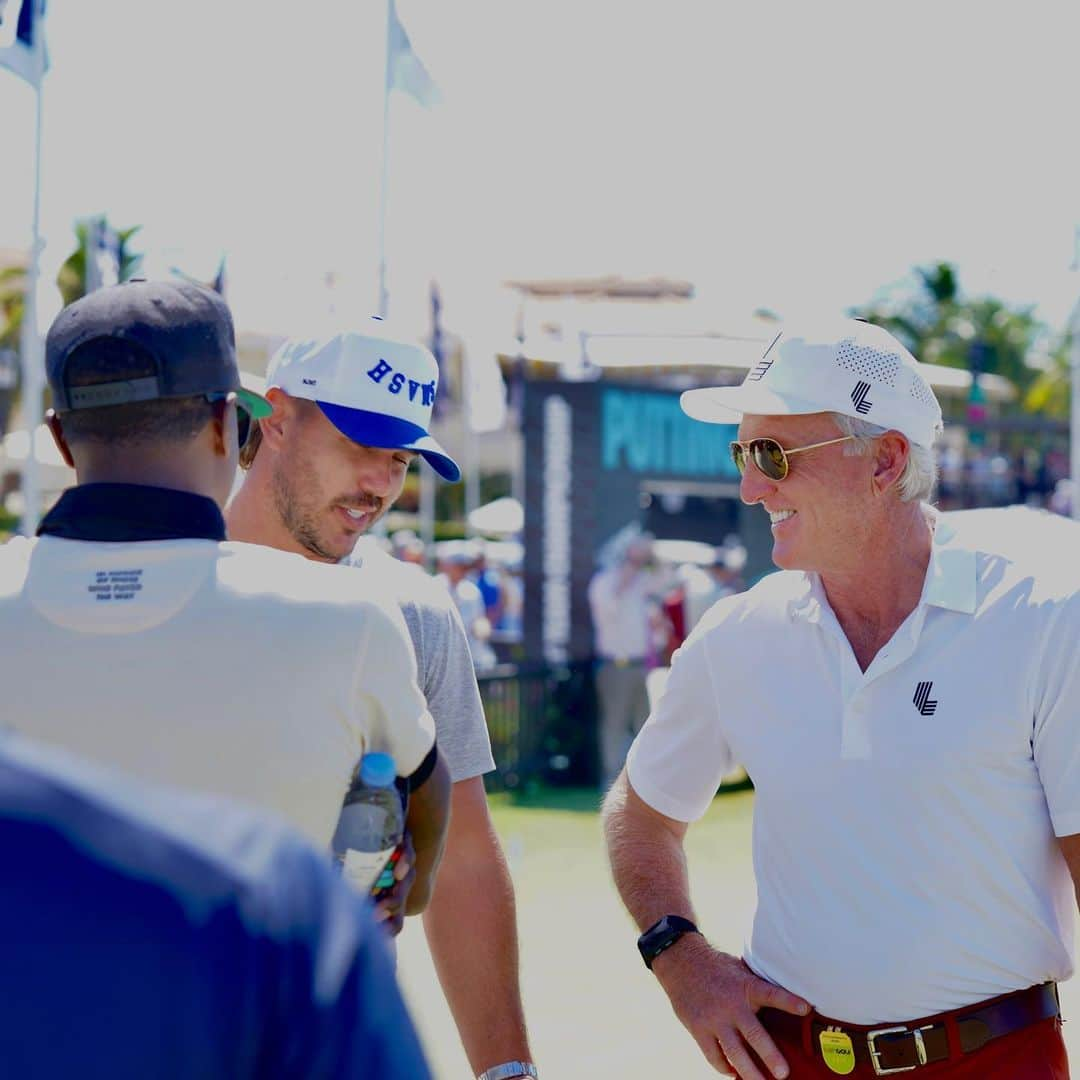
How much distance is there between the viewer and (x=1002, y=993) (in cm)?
290

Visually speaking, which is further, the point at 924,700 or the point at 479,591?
the point at 479,591

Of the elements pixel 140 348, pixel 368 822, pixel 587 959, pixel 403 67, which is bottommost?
pixel 587 959

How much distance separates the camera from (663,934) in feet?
10.7

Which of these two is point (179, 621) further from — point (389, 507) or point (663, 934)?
point (663, 934)

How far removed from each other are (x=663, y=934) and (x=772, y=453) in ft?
3.19

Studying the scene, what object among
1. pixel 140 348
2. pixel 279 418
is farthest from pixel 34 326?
pixel 140 348

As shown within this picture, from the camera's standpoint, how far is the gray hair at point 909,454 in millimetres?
3217

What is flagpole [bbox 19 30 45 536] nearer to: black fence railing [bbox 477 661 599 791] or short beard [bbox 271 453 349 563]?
black fence railing [bbox 477 661 599 791]

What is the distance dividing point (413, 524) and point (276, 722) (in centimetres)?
3909

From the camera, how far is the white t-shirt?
176 centimetres

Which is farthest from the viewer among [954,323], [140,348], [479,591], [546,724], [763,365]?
[954,323]

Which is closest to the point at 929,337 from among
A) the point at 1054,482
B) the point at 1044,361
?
the point at 1044,361

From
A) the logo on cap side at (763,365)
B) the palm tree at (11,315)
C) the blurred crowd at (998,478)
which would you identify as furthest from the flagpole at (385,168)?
the palm tree at (11,315)

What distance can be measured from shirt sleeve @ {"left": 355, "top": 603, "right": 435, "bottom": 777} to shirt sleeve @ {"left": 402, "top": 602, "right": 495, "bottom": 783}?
4.05 feet
